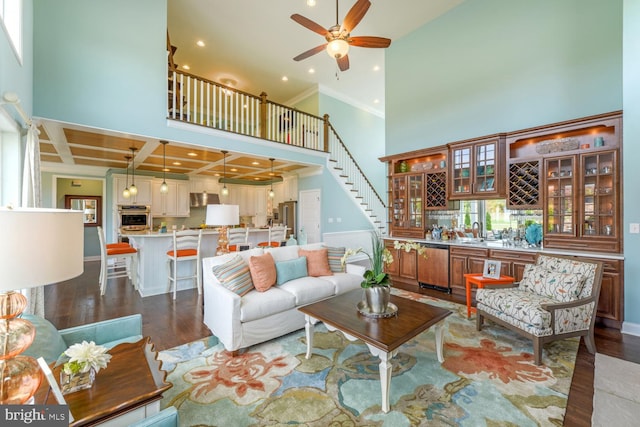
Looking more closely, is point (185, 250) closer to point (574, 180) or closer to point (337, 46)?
point (337, 46)

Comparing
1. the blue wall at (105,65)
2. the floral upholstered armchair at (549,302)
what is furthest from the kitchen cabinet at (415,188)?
the blue wall at (105,65)

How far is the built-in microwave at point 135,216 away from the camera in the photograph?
7.24 m

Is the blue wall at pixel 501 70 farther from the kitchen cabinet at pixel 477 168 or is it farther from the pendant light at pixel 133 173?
the pendant light at pixel 133 173

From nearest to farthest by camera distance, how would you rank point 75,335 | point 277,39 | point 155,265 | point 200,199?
point 75,335
point 155,265
point 277,39
point 200,199

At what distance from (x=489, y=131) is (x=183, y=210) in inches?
323

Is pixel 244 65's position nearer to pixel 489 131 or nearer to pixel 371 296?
pixel 489 131

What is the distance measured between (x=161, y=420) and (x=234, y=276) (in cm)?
194

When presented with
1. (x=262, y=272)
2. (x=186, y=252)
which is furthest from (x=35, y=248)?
(x=186, y=252)

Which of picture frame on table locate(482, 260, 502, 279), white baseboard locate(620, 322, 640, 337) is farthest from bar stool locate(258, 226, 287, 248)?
white baseboard locate(620, 322, 640, 337)

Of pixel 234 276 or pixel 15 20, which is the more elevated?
pixel 15 20

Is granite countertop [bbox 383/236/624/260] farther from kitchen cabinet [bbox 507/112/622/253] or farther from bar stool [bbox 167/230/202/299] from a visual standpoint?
bar stool [bbox 167/230/202/299]

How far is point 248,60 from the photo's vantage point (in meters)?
6.79

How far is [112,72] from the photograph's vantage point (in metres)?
3.96

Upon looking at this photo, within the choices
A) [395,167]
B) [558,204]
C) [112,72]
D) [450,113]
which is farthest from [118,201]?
[558,204]
